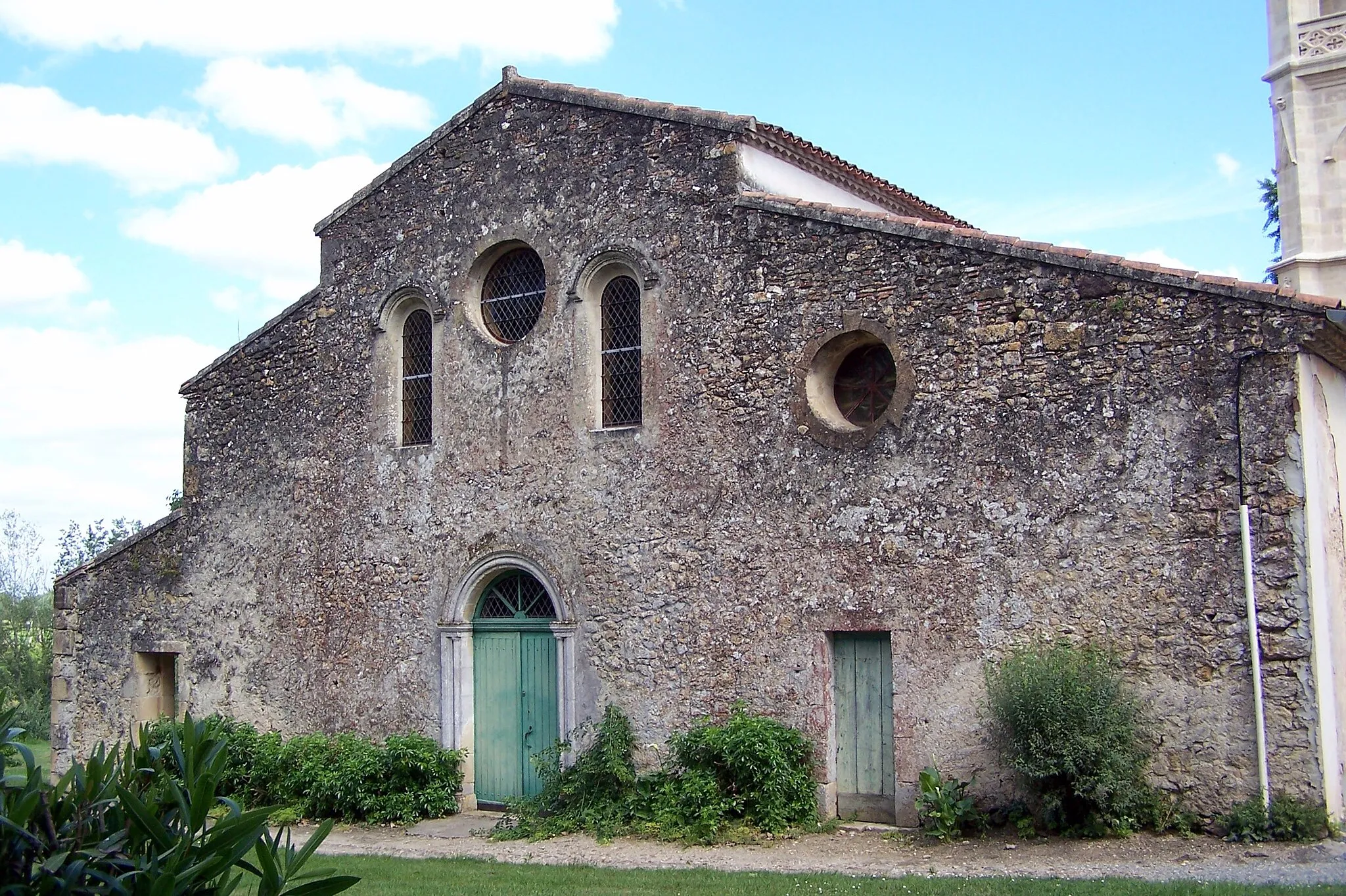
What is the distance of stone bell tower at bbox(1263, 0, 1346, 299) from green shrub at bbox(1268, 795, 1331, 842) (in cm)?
1323

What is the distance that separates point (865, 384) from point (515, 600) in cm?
449

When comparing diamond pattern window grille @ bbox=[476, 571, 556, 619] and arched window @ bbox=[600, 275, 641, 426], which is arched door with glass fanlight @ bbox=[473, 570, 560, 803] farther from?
arched window @ bbox=[600, 275, 641, 426]

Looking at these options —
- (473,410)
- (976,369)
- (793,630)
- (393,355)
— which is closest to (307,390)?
(393,355)

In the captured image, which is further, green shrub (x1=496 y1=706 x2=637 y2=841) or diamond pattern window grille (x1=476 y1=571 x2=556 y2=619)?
diamond pattern window grille (x1=476 y1=571 x2=556 y2=619)

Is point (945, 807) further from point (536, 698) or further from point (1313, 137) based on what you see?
point (1313, 137)

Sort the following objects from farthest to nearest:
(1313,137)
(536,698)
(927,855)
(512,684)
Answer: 1. (1313,137)
2. (512,684)
3. (536,698)
4. (927,855)

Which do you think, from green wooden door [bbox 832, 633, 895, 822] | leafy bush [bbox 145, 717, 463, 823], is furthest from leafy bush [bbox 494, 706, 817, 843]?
leafy bush [bbox 145, 717, 463, 823]

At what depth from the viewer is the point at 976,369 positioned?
10336 mm

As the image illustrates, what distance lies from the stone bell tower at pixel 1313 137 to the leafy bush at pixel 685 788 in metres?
13.8

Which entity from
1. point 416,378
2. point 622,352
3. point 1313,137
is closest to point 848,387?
point 622,352

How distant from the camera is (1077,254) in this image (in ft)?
32.5

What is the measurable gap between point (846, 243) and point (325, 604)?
7.32m

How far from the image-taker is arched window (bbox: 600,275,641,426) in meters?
12.5

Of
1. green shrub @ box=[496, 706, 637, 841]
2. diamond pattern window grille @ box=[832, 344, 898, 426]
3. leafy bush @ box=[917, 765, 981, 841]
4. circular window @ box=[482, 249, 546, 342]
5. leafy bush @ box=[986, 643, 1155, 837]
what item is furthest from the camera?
circular window @ box=[482, 249, 546, 342]
